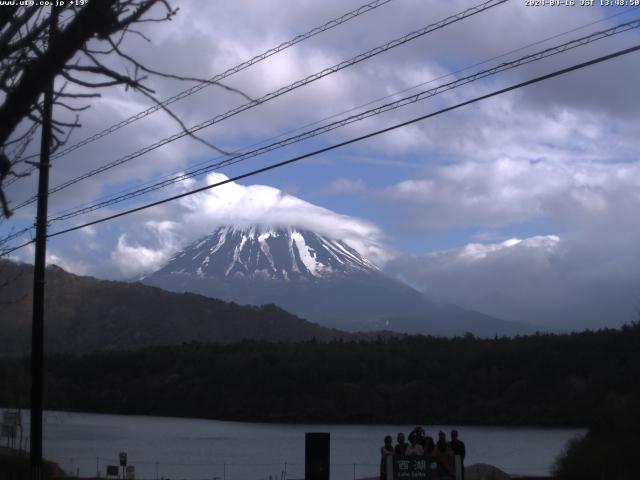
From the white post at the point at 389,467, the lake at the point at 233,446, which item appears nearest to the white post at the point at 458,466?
the white post at the point at 389,467

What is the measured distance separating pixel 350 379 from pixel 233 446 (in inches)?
1098

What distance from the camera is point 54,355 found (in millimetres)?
94375

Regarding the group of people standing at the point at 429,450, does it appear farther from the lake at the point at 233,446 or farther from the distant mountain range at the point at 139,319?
the distant mountain range at the point at 139,319

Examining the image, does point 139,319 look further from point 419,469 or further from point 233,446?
point 419,469

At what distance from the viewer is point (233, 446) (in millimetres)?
61844

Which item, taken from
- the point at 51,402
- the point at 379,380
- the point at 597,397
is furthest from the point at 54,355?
the point at 597,397

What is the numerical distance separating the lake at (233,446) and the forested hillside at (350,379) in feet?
8.56

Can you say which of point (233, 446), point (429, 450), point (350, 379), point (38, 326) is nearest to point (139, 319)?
point (350, 379)

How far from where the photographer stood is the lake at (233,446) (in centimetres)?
4359

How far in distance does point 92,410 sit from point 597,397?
164ft

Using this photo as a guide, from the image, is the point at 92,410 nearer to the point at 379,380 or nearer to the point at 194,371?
the point at 194,371

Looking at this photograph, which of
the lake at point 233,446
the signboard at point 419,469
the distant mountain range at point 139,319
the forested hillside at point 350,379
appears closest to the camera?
the signboard at point 419,469

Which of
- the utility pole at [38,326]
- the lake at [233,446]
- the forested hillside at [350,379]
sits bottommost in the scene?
the lake at [233,446]

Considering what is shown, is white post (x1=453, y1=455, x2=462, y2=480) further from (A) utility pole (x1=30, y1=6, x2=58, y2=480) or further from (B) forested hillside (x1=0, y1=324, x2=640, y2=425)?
(B) forested hillside (x1=0, y1=324, x2=640, y2=425)
